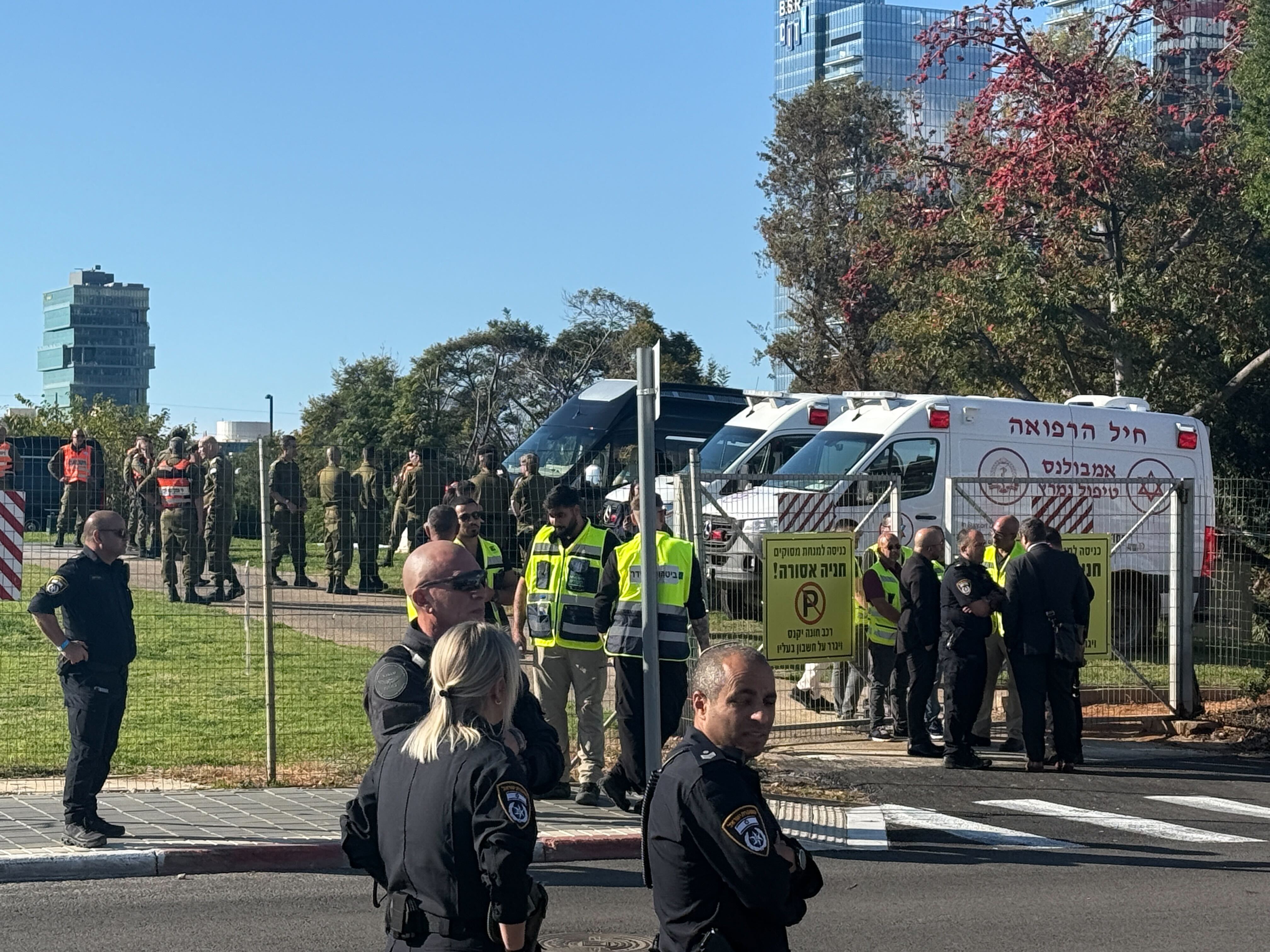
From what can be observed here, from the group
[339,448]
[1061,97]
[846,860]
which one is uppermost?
[1061,97]

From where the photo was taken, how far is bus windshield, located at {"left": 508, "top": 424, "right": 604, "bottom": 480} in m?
25.3

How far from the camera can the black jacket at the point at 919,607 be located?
12.6m

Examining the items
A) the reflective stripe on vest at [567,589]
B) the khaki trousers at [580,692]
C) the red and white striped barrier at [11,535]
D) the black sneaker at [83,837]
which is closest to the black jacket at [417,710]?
the black sneaker at [83,837]

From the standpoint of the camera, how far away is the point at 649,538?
29.3 ft

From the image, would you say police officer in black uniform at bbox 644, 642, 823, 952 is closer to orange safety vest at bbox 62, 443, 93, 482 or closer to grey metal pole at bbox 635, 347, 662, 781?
grey metal pole at bbox 635, 347, 662, 781

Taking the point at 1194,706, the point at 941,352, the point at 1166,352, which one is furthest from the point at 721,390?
the point at 1194,706

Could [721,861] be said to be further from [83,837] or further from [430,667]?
[83,837]

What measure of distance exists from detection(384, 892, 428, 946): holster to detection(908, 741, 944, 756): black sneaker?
9487 millimetres

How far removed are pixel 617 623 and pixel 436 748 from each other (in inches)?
246

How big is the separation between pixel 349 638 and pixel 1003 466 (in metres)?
9.50

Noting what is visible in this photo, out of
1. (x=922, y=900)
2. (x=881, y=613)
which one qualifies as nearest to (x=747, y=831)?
(x=922, y=900)

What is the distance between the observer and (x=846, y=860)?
9.25 metres

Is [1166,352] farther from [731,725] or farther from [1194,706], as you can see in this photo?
[731,725]

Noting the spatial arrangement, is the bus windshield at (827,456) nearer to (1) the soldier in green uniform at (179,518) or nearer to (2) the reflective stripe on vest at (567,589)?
(1) the soldier in green uniform at (179,518)
